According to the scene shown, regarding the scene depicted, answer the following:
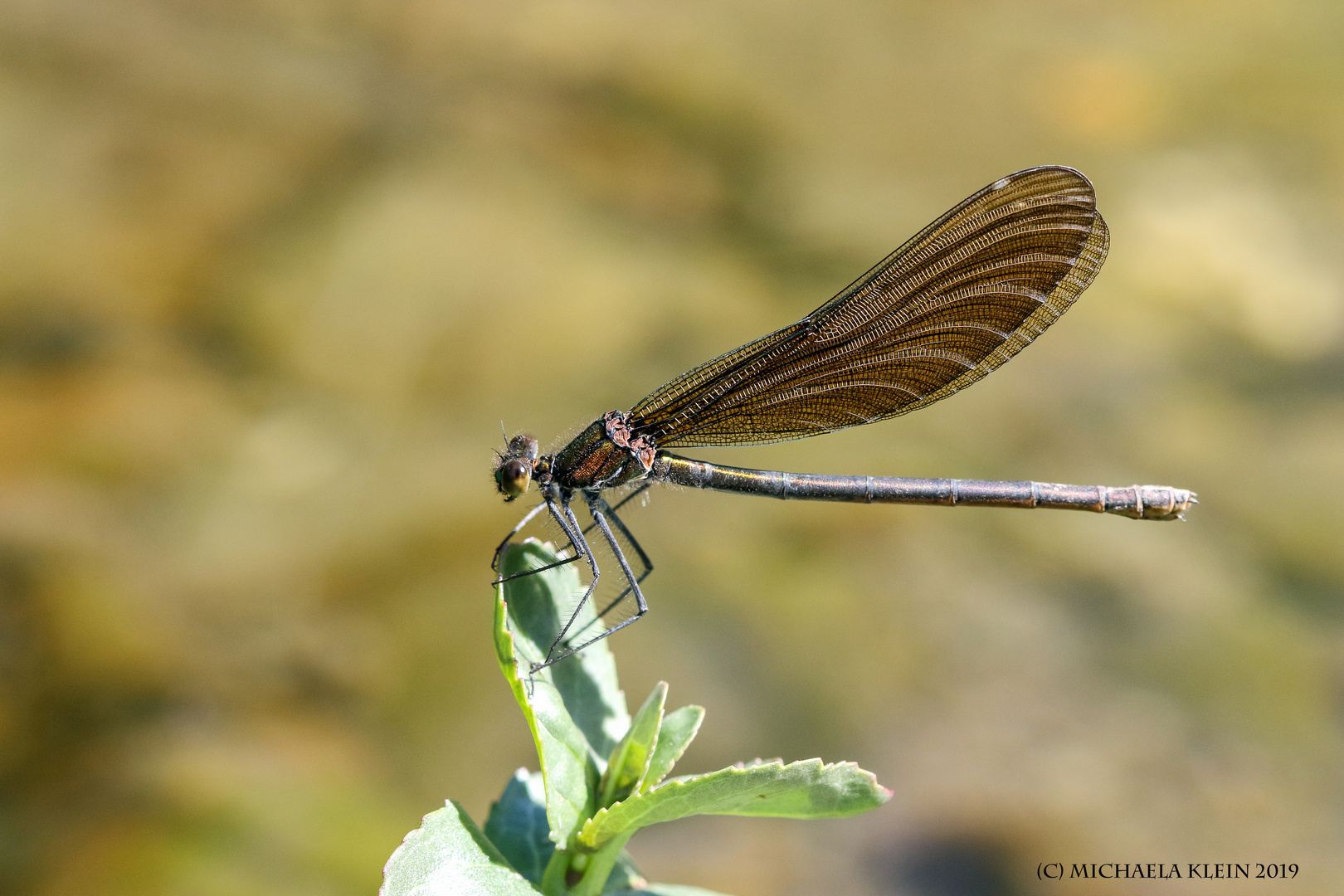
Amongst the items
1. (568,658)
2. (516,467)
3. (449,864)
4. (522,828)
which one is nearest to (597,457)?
(516,467)

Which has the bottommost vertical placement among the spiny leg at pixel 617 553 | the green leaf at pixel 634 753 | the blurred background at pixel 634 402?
the green leaf at pixel 634 753

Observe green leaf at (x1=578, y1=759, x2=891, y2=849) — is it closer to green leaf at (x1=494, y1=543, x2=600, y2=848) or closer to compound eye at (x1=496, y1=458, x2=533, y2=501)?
green leaf at (x1=494, y1=543, x2=600, y2=848)

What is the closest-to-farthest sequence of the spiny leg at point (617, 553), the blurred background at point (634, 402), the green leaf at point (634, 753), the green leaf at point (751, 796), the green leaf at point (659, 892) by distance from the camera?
1. the green leaf at point (751, 796)
2. the green leaf at point (634, 753)
3. the green leaf at point (659, 892)
4. the spiny leg at point (617, 553)
5. the blurred background at point (634, 402)

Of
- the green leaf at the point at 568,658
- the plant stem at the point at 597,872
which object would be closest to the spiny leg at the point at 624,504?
the green leaf at the point at 568,658

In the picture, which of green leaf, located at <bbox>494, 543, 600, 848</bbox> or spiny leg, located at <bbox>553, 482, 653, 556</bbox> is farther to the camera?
spiny leg, located at <bbox>553, 482, 653, 556</bbox>

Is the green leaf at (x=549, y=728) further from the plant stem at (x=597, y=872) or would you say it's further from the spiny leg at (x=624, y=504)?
the spiny leg at (x=624, y=504)

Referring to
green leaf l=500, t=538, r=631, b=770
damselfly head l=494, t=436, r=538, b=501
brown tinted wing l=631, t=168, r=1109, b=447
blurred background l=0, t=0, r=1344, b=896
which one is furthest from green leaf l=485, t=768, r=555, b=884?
blurred background l=0, t=0, r=1344, b=896
